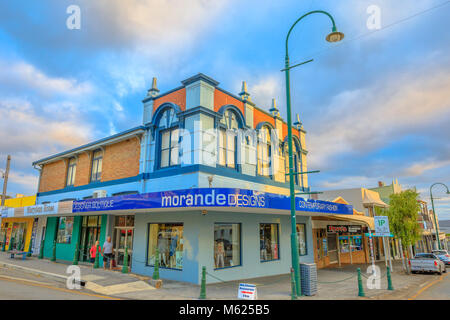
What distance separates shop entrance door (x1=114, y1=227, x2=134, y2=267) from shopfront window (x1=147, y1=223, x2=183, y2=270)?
5.99 feet

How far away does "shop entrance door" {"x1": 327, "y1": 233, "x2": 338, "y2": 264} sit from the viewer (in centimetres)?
2253

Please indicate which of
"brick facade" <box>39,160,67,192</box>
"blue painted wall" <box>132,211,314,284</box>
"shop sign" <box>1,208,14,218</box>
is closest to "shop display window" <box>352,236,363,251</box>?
"blue painted wall" <box>132,211,314,284</box>

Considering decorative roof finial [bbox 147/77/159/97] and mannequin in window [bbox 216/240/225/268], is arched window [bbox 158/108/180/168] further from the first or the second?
mannequin in window [bbox 216/240/225/268]

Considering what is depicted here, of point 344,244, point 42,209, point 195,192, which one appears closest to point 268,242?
point 195,192

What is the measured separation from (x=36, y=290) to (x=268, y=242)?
10804 mm

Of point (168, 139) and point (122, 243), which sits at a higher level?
point (168, 139)

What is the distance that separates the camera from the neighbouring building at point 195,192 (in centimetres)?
1267

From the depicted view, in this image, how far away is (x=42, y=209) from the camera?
19.7m

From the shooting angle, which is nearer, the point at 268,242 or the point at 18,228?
the point at 268,242

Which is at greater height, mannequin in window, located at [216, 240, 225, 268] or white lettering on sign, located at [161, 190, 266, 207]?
white lettering on sign, located at [161, 190, 266, 207]

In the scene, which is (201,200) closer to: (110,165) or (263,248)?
(263,248)

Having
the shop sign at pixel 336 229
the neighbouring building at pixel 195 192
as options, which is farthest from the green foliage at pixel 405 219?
the shop sign at pixel 336 229
